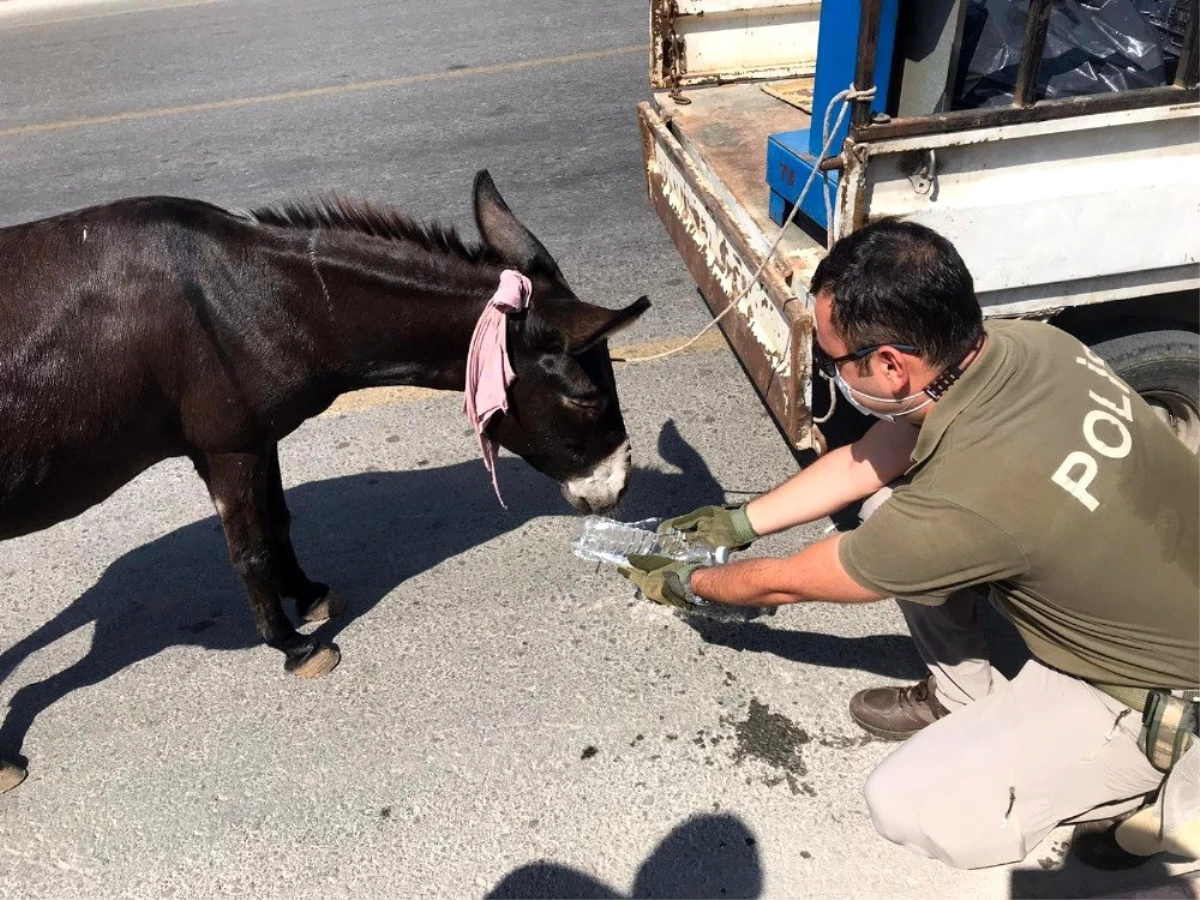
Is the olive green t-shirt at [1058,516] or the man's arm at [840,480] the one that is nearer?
the olive green t-shirt at [1058,516]

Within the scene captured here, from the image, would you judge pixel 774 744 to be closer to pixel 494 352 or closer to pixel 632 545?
pixel 632 545

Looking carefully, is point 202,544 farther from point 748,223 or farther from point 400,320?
point 748,223

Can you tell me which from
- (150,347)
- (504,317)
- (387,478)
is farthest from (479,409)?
(387,478)

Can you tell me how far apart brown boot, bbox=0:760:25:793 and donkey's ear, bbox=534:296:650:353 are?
2.25 metres

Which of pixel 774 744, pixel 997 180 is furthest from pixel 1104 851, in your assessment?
pixel 997 180

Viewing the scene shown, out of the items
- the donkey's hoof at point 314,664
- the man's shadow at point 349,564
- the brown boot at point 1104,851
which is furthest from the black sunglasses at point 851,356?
the donkey's hoof at point 314,664

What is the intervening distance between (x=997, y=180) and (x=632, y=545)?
178 cm

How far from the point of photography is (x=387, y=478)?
4.49m

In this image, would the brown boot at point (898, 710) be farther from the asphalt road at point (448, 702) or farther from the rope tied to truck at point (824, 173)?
the rope tied to truck at point (824, 173)

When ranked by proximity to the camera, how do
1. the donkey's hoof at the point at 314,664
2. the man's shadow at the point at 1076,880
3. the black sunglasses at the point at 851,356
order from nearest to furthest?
the black sunglasses at the point at 851,356, the man's shadow at the point at 1076,880, the donkey's hoof at the point at 314,664

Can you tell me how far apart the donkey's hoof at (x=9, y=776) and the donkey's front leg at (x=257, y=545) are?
85 centimetres

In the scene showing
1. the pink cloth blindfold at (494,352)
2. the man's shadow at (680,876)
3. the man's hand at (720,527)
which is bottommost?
the man's shadow at (680,876)

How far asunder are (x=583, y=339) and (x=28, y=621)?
99.8 inches

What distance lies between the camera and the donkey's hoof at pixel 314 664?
11.3 feet
